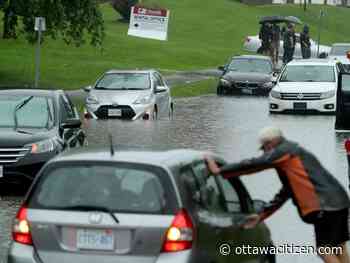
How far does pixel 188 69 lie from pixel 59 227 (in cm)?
4421

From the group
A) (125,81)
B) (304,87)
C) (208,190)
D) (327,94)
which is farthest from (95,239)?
(304,87)

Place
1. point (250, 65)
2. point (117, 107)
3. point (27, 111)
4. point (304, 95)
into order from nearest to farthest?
point (27, 111) → point (117, 107) → point (304, 95) → point (250, 65)

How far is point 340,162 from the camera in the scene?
64.5 ft

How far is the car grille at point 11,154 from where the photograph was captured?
1548cm

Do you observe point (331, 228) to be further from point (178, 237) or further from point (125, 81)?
point (125, 81)

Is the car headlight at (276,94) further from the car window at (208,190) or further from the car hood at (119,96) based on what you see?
the car window at (208,190)

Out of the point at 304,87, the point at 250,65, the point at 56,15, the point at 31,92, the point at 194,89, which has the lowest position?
the point at 194,89

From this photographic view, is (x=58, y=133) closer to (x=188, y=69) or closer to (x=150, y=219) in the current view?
(x=150, y=219)

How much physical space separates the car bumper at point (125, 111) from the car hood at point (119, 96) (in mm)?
149

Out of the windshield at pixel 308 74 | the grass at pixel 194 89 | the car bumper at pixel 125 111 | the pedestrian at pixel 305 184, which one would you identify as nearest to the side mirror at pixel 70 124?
the pedestrian at pixel 305 184

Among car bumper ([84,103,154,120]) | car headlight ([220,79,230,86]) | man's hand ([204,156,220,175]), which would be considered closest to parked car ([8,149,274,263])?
man's hand ([204,156,220,175])

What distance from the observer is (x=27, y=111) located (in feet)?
55.8

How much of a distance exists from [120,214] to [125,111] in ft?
70.1

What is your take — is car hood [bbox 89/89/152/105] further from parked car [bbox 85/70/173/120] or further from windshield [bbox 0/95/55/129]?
windshield [bbox 0/95/55/129]
